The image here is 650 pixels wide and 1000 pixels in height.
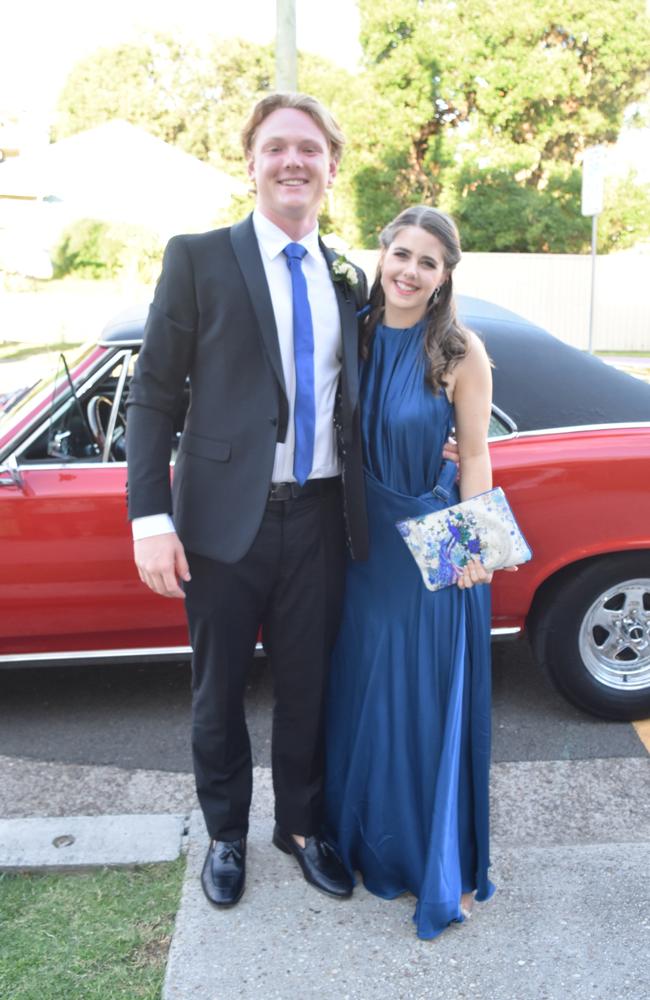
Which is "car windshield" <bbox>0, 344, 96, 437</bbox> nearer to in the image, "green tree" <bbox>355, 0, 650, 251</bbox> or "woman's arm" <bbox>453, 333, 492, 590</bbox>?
"woman's arm" <bbox>453, 333, 492, 590</bbox>

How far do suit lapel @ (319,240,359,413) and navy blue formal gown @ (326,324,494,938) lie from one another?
3.6 inches

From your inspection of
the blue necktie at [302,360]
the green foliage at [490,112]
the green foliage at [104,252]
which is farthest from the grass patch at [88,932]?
the green foliage at [490,112]

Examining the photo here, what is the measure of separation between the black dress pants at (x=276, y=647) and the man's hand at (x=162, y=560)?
0.11 meters

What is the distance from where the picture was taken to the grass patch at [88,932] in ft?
7.09

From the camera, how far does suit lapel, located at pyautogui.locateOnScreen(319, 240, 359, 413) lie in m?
2.21

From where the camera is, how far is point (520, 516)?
125 inches

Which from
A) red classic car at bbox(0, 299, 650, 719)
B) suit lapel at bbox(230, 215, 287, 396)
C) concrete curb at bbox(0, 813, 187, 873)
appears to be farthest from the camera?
red classic car at bbox(0, 299, 650, 719)

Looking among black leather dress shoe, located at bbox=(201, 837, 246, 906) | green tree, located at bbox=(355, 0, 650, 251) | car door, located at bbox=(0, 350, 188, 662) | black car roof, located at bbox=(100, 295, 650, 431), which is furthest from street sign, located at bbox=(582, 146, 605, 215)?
green tree, located at bbox=(355, 0, 650, 251)

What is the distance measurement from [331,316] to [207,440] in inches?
17.1

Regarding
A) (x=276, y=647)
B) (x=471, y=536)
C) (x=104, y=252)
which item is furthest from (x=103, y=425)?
(x=104, y=252)

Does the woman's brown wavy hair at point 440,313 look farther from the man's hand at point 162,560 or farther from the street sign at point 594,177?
the street sign at point 594,177

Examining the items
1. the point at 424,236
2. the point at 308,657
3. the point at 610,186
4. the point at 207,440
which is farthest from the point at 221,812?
the point at 610,186

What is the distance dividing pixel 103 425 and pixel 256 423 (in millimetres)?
1590

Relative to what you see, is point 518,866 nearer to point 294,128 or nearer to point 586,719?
point 586,719
